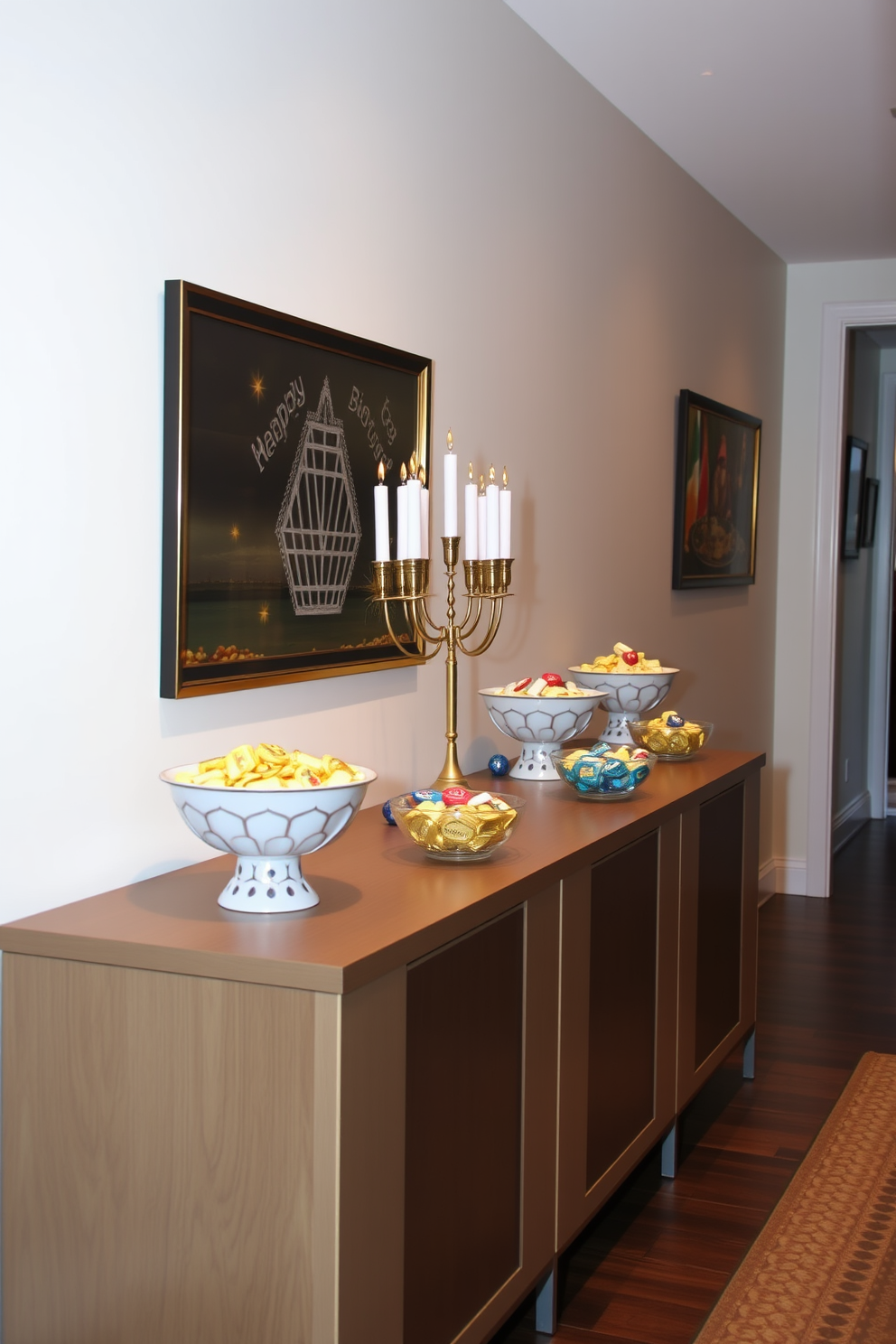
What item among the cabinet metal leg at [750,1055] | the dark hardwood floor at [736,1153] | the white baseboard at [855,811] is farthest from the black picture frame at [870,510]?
the cabinet metal leg at [750,1055]

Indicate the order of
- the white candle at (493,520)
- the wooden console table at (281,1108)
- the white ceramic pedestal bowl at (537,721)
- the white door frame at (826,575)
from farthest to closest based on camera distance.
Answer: the white door frame at (826,575)
the white ceramic pedestal bowl at (537,721)
the white candle at (493,520)
the wooden console table at (281,1108)

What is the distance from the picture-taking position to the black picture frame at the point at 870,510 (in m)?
6.86

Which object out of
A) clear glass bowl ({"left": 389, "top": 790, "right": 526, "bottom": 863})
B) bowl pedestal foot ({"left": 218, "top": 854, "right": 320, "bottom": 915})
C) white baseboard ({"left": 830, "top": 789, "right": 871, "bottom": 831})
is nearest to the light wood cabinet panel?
bowl pedestal foot ({"left": 218, "top": 854, "right": 320, "bottom": 915})

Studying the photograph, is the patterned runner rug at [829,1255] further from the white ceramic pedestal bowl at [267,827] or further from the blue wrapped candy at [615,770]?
the white ceramic pedestal bowl at [267,827]

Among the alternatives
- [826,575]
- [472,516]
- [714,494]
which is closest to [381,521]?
[472,516]

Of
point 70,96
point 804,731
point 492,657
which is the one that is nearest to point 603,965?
point 492,657

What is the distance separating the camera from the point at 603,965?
226 centimetres

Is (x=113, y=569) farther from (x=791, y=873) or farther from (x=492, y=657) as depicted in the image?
(x=791, y=873)

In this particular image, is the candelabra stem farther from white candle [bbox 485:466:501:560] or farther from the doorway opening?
the doorway opening

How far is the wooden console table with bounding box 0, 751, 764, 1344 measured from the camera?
143 centimetres

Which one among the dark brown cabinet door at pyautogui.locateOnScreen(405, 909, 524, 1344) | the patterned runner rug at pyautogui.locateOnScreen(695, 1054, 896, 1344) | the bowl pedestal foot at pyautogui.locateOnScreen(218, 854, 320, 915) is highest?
the bowl pedestal foot at pyautogui.locateOnScreen(218, 854, 320, 915)

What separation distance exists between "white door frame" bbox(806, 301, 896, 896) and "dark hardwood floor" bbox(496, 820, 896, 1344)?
0.61 m

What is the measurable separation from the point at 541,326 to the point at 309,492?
1.19m

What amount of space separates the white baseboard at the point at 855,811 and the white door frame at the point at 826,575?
1.06m
